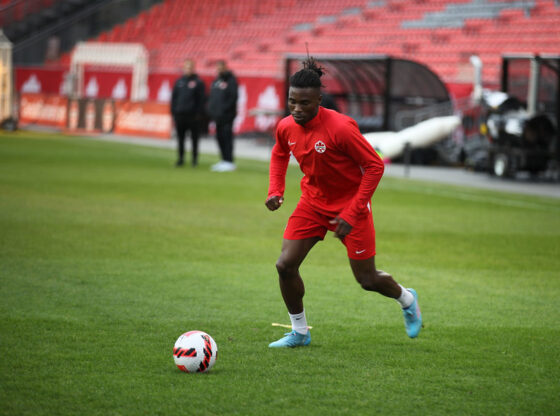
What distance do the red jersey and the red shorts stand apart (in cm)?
7

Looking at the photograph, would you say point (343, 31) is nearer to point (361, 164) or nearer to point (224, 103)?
point (224, 103)

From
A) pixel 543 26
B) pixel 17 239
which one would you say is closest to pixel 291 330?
pixel 17 239

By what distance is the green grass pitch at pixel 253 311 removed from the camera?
15.9ft

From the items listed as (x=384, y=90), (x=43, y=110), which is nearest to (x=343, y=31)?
(x=384, y=90)

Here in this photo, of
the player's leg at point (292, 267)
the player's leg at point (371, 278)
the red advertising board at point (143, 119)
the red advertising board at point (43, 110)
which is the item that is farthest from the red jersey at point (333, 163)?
the red advertising board at point (43, 110)

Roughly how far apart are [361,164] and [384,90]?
18.9 metres

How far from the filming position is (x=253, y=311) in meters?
7.00

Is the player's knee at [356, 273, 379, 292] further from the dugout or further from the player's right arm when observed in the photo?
the dugout

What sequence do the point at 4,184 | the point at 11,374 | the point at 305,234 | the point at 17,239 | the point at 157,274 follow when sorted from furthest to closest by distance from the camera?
the point at 4,184, the point at 17,239, the point at 157,274, the point at 305,234, the point at 11,374

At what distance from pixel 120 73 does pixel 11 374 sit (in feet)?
102

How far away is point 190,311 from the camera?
22.6 feet

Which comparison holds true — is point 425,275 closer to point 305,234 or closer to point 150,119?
point 305,234

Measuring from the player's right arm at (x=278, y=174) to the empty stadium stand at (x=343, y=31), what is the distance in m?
19.1

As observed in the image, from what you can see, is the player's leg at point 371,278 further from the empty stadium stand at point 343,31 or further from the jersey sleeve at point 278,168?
the empty stadium stand at point 343,31
